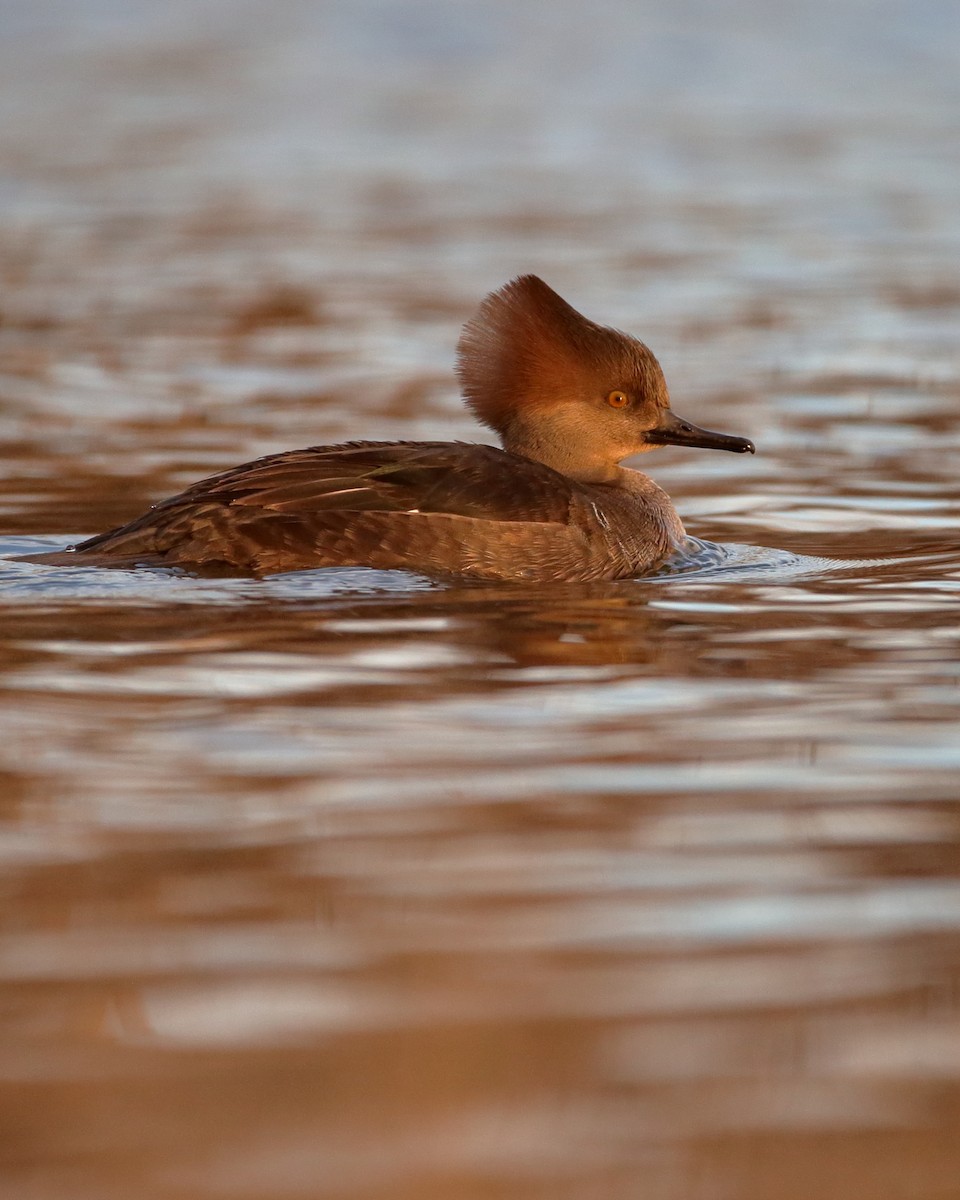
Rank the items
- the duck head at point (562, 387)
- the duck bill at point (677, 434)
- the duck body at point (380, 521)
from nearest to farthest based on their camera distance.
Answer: the duck body at point (380, 521) < the duck head at point (562, 387) < the duck bill at point (677, 434)

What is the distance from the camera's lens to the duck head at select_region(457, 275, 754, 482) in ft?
27.2

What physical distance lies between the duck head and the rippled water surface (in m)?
0.60

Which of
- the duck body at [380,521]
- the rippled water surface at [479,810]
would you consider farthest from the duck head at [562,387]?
the rippled water surface at [479,810]

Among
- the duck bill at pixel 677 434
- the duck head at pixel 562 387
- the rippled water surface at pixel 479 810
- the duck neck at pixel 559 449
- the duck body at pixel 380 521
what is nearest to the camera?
the rippled water surface at pixel 479 810

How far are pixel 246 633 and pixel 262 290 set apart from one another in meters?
10.1

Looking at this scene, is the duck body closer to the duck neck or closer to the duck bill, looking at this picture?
the duck neck

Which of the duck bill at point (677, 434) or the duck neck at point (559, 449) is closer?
the duck neck at point (559, 449)

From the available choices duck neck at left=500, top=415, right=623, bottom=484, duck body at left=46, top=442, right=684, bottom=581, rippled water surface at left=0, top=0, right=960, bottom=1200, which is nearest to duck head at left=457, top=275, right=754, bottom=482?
duck neck at left=500, top=415, right=623, bottom=484

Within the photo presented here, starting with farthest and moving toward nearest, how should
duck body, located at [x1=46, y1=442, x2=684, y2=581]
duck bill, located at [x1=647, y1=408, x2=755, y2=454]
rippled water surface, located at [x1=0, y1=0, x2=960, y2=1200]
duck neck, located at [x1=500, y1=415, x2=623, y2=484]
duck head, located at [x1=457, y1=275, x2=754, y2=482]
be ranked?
duck bill, located at [x1=647, y1=408, x2=755, y2=454]
duck neck, located at [x1=500, y1=415, x2=623, y2=484]
duck head, located at [x1=457, y1=275, x2=754, y2=482]
duck body, located at [x1=46, y1=442, x2=684, y2=581]
rippled water surface, located at [x1=0, y1=0, x2=960, y2=1200]

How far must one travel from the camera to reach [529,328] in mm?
8281

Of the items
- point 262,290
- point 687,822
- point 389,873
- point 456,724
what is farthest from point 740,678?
point 262,290

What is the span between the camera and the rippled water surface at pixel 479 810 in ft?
10.8

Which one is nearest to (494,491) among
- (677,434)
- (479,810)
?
(677,434)

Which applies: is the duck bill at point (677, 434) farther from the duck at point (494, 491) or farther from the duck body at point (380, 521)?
the duck body at point (380, 521)
